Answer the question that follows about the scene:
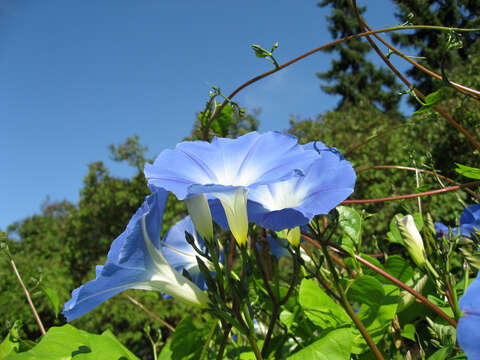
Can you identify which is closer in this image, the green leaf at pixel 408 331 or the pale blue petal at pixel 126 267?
the pale blue petal at pixel 126 267

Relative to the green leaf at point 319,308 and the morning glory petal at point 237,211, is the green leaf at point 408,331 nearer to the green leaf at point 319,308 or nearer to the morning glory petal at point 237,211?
the green leaf at point 319,308

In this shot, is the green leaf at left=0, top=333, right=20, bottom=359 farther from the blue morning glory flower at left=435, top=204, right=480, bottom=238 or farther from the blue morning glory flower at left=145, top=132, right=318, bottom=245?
the blue morning glory flower at left=435, top=204, right=480, bottom=238

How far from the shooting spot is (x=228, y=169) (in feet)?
1.93

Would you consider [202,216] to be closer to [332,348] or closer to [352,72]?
[332,348]

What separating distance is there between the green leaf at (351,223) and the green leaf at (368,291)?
0.07 metres

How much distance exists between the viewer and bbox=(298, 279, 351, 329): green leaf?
60 cm

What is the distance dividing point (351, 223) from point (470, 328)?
0.35m

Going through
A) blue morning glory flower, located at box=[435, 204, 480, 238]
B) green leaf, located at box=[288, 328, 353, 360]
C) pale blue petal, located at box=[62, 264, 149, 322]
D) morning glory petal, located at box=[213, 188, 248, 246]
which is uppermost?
morning glory petal, located at box=[213, 188, 248, 246]

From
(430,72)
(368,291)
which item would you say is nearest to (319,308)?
(368,291)

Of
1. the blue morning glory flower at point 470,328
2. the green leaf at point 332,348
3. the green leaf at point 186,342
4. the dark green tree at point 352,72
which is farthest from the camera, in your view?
the dark green tree at point 352,72

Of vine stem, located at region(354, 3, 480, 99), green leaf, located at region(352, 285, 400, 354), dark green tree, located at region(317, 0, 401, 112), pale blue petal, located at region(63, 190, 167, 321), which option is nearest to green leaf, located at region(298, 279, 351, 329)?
green leaf, located at region(352, 285, 400, 354)

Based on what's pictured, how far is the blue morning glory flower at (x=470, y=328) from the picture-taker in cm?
31

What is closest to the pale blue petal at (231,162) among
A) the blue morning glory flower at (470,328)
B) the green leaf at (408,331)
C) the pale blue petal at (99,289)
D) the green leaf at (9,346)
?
the pale blue petal at (99,289)

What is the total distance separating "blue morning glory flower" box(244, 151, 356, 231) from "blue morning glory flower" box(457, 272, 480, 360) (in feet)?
0.67
